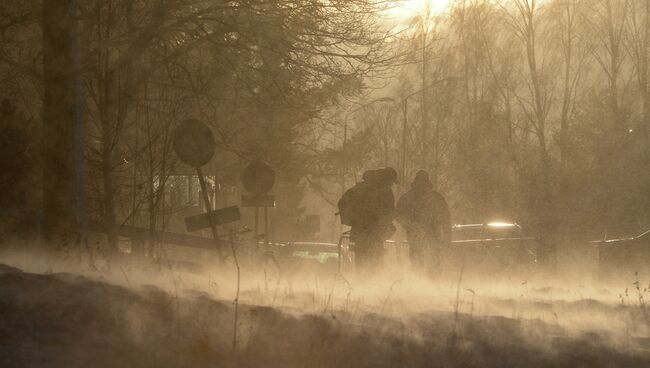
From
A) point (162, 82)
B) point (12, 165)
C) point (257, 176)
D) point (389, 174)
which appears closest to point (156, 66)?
point (162, 82)

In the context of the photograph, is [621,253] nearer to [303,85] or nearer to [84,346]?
[303,85]

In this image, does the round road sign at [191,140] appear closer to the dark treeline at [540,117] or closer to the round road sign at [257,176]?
the round road sign at [257,176]

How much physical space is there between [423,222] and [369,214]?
1171mm

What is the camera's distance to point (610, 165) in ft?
154

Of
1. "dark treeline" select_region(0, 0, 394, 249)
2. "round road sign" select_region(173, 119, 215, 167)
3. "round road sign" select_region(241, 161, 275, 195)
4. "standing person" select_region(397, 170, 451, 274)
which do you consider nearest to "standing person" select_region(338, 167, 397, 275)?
"standing person" select_region(397, 170, 451, 274)

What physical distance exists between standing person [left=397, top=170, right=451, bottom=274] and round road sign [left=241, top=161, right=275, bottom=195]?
151 inches

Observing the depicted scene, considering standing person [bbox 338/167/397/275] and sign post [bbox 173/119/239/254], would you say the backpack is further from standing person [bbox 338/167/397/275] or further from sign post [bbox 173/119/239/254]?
sign post [bbox 173/119/239/254]

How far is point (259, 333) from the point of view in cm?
836

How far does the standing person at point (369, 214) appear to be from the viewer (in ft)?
55.5

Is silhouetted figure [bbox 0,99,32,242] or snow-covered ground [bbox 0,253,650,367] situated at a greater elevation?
silhouetted figure [bbox 0,99,32,242]

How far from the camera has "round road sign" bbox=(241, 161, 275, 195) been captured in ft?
67.7

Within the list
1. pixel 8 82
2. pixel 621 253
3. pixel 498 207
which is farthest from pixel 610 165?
pixel 8 82

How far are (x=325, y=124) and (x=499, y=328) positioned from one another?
10.1m

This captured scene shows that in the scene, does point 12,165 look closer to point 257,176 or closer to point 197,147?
point 257,176
